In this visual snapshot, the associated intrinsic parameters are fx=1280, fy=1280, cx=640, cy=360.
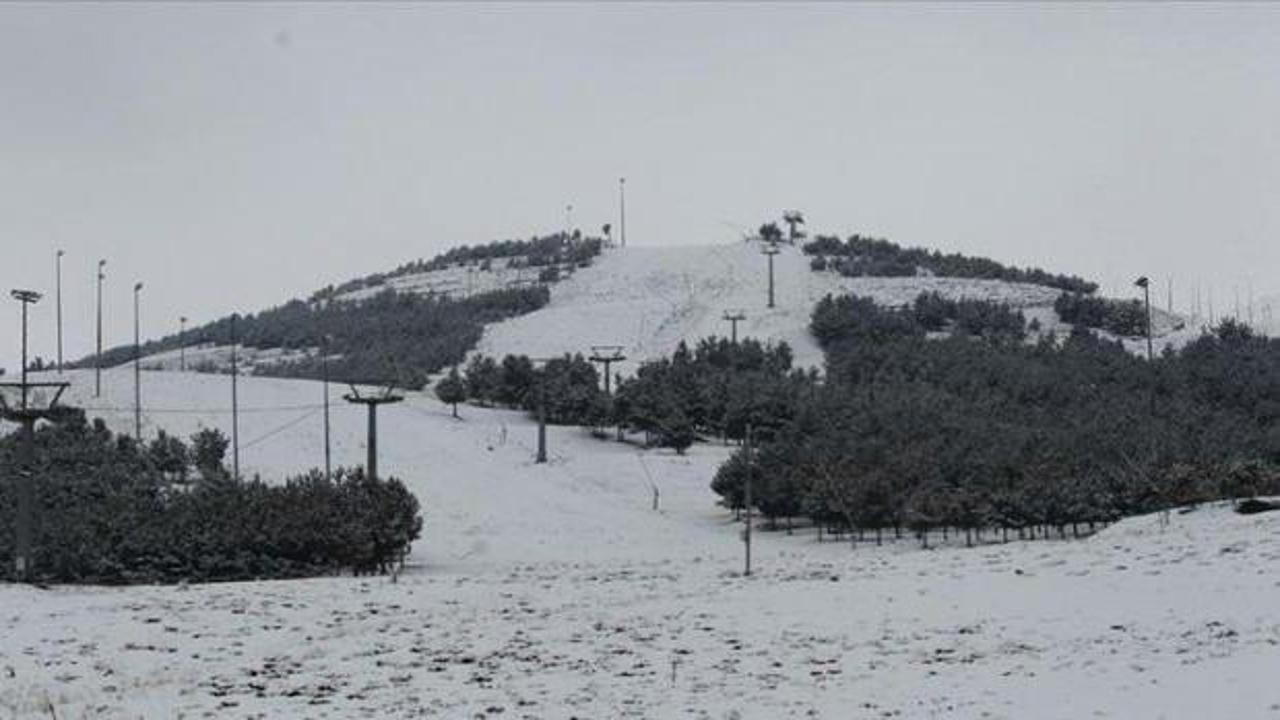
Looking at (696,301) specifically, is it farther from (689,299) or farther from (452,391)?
(452,391)

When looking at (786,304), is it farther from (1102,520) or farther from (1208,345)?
(1102,520)

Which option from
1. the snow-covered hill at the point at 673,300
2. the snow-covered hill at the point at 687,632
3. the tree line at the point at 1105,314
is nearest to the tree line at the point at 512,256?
the snow-covered hill at the point at 673,300

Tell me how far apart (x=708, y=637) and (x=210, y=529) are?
1615cm

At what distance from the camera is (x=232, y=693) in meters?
14.4

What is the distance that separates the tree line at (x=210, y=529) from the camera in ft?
93.7

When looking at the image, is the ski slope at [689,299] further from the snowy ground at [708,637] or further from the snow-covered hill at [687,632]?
the snowy ground at [708,637]

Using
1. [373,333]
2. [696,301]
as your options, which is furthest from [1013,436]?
[373,333]

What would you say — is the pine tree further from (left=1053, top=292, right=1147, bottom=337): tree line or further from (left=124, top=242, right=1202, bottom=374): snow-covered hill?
(left=1053, top=292, right=1147, bottom=337): tree line

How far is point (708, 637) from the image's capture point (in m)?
18.3

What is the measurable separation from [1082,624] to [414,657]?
29.3ft

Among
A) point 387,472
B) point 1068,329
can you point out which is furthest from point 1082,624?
point 1068,329

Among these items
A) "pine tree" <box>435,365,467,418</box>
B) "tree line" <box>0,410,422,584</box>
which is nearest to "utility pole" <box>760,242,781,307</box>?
"pine tree" <box>435,365,467,418</box>

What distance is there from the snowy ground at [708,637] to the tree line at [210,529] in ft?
6.46

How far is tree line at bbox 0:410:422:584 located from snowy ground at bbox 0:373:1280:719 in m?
1.97
